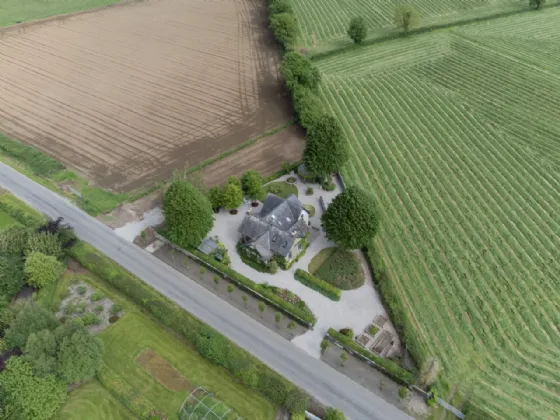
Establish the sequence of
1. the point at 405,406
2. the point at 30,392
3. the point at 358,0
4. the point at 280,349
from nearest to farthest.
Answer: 1. the point at 30,392
2. the point at 405,406
3. the point at 280,349
4. the point at 358,0

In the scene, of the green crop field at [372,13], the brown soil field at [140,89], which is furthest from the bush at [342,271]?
the green crop field at [372,13]

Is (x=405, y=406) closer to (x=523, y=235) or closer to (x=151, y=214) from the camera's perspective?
(x=523, y=235)

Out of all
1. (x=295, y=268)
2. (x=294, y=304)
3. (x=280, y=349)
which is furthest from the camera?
(x=295, y=268)

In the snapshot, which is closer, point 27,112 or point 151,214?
point 151,214

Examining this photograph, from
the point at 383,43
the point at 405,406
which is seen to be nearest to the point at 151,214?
the point at 405,406

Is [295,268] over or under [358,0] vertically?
under

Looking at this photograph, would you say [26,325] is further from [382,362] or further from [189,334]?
[382,362]
